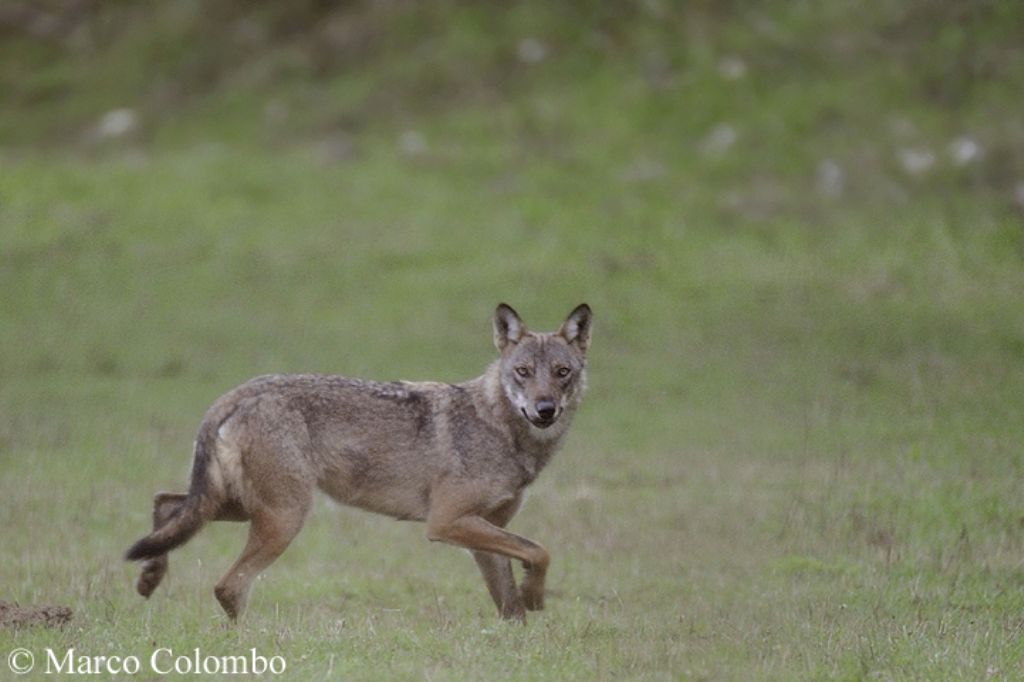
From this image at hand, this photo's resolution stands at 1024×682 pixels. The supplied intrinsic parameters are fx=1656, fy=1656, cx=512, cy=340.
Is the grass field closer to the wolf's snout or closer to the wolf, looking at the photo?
the wolf

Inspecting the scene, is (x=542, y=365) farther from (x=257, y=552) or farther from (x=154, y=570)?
(x=154, y=570)

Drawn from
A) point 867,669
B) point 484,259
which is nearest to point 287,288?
point 484,259

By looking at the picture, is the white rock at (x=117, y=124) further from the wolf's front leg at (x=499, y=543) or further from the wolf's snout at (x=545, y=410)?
the wolf's front leg at (x=499, y=543)

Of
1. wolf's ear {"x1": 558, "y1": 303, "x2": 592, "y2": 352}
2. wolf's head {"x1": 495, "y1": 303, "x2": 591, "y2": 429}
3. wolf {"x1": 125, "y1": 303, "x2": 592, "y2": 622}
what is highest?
wolf's ear {"x1": 558, "y1": 303, "x2": 592, "y2": 352}

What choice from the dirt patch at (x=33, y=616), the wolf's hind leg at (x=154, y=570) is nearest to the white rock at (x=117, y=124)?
the wolf's hind leg at (x=154, y=570)

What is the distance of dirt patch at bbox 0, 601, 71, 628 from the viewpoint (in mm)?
9289

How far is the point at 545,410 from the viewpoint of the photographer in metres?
11.0

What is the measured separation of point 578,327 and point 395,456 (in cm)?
167

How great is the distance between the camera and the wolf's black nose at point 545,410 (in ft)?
36.1

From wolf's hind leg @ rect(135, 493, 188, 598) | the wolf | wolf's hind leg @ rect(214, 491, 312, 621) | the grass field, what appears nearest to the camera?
wolf's hind leg @ rect(214, 491, 312, 621)

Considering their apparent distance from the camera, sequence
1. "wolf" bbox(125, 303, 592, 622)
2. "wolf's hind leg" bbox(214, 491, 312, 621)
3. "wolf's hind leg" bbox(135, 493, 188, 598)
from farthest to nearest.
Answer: "wolf's hind leg" bbox(135, 493, 188, 598), "wolf" bbox(125, 303, 592, 622), "wolf's hind leg" bbox(214, 491, 312, 621)

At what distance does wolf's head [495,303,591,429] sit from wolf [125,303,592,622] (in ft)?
0.03

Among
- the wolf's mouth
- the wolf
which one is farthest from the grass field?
the wolf's mouth

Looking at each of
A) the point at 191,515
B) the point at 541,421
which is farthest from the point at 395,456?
the point at 191,515
